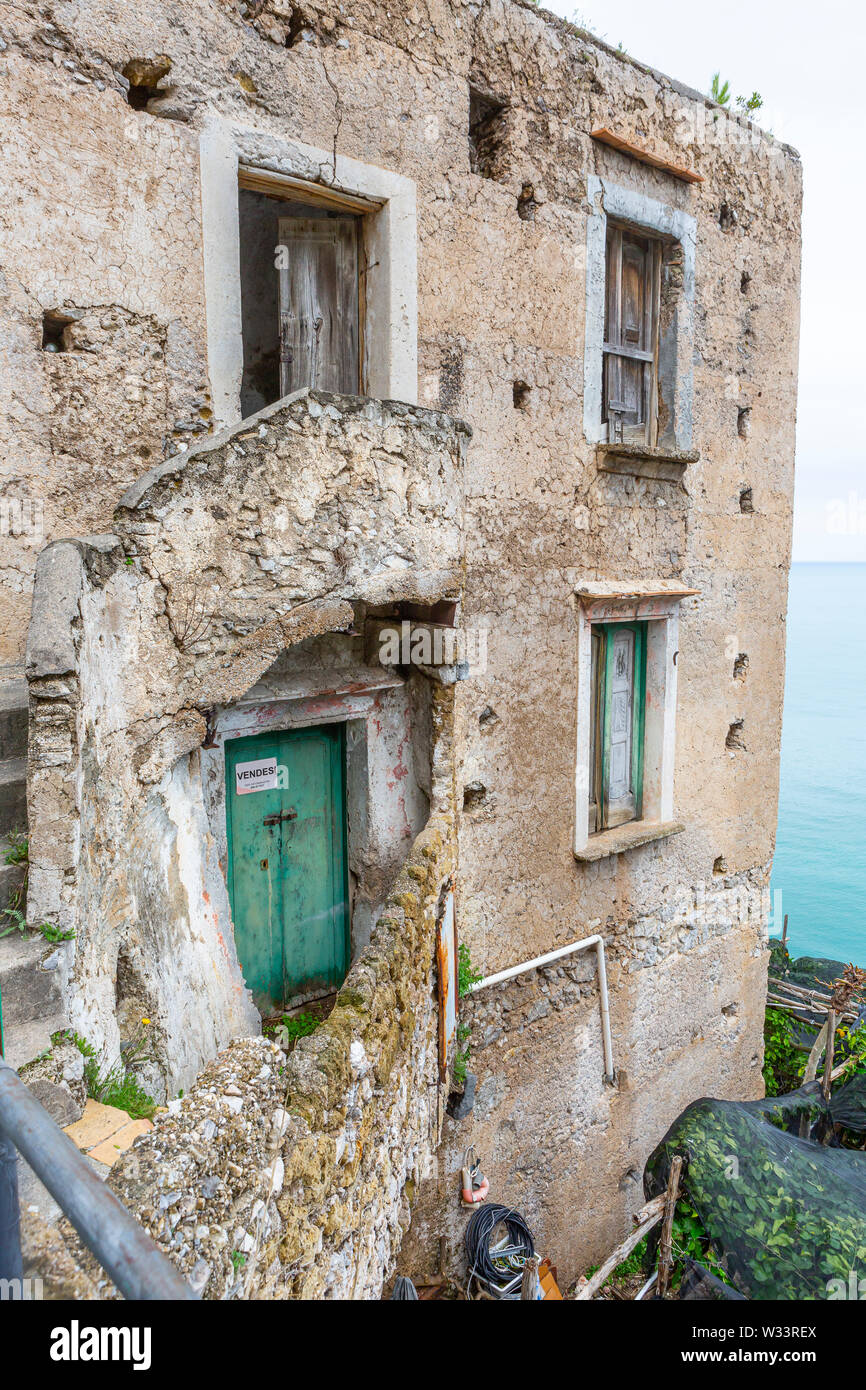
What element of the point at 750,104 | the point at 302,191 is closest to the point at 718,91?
the point at 750,104

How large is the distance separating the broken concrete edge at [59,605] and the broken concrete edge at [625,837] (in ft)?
15.4

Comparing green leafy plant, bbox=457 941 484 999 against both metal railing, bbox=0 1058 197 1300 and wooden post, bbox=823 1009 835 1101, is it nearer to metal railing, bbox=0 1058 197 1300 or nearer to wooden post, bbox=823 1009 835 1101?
wooden post, bbox=823 1009 835 1101

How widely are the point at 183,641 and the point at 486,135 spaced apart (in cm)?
450

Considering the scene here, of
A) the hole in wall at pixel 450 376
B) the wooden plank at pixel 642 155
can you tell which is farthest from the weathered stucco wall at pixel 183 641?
the wooden plank at pixel 642 155

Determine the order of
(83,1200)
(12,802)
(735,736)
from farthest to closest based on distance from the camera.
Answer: (735,736), (12,802), (83,1200)

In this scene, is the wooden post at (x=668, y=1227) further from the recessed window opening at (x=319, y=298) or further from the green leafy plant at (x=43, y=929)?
the recessed window opening at (x=319, y=298)

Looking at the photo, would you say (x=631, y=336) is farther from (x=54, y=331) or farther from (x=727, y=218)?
(x=54, y=331)

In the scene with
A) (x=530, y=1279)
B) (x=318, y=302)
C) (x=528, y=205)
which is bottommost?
(x=530, y=1279)

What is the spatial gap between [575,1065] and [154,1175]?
17.9ft

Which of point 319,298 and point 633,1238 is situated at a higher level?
point 319,298

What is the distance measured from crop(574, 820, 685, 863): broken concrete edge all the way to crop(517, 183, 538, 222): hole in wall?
4621 millimetres

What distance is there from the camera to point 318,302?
504 centimetres
